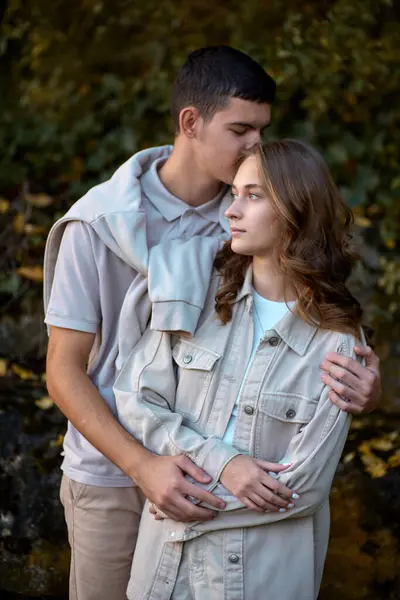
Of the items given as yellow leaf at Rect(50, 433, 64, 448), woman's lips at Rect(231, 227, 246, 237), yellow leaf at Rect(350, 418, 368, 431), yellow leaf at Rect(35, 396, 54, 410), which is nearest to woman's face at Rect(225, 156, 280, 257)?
woman's lips at Rect(231, 227, 246, 237)

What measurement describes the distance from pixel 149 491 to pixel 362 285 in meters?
3.04

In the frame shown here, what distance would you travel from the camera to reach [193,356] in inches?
79.7

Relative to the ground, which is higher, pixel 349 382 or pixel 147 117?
pixel 349 382

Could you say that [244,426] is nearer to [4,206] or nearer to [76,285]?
[76,285]

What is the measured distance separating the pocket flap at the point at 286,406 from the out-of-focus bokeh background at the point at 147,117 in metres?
1.95

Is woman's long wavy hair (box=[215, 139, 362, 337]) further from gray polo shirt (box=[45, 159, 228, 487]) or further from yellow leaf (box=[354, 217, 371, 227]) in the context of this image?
yellow leaf (box=[354, 217, 371, 227])

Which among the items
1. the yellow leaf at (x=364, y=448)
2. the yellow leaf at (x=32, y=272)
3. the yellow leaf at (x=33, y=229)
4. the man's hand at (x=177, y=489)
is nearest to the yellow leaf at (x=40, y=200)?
the yellow leaf at (x=33, y=229)

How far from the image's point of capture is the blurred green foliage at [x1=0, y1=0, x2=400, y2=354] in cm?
470

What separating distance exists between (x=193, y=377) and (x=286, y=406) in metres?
0.22

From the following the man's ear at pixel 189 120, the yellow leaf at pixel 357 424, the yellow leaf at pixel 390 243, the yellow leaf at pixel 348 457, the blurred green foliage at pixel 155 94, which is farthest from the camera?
the yellow leaf at pixel 390 243

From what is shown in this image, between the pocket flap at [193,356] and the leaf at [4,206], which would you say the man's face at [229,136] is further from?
the leaf at [4,206]

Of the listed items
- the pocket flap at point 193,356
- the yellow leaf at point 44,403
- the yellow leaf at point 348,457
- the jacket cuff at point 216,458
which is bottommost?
the yellow leaf at point 44,403

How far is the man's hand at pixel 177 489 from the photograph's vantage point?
1.91 meters

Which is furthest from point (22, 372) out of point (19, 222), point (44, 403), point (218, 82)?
point (218, 82)
